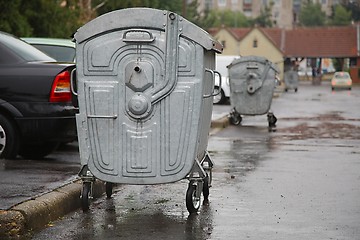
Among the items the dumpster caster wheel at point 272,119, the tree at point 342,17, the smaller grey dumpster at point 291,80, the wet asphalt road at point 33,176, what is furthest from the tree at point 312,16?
the wet asphalt road at point 33,176

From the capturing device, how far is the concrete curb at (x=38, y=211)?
7.27 m

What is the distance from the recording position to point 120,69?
26.9ft

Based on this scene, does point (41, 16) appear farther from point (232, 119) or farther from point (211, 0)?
point (211, 0)

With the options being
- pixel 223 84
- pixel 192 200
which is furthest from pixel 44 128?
pixel 223 84

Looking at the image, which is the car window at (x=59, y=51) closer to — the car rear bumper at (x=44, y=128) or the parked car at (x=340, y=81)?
the car rear bumper at (x=44, y=128)

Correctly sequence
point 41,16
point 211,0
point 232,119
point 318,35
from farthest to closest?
1. point 211,0
2. point 318,35
3. point 41,16
4. point 232,119

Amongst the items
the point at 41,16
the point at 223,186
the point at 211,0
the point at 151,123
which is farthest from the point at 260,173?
the point at 211,0

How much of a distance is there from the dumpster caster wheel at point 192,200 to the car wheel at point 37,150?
4.06 metres

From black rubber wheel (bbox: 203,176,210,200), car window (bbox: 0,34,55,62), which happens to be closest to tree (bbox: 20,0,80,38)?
car window (bbox: 0,34,55,62)

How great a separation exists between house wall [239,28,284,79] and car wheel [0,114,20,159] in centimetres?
9100

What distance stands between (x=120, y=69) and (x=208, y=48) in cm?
76

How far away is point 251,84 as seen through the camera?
21188 mm

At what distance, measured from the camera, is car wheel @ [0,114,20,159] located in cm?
1125

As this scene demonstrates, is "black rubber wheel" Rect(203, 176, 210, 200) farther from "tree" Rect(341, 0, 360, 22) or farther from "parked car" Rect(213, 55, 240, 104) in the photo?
"tree" Rect(341, 0, 360, 22)
